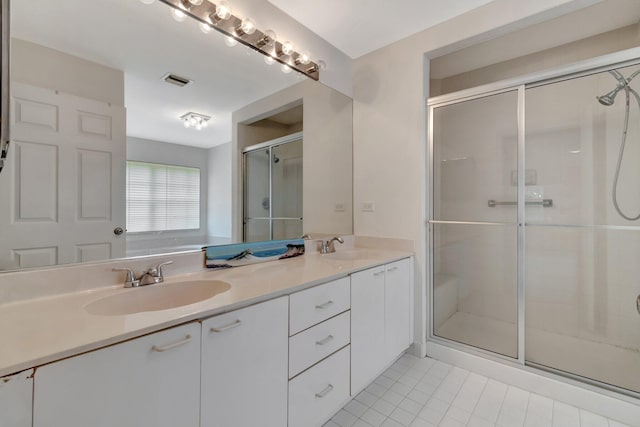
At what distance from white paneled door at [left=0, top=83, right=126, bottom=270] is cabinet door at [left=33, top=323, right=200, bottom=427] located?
2.01ft

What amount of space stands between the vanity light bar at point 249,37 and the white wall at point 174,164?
2.25 feet

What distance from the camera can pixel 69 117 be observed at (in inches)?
42.5

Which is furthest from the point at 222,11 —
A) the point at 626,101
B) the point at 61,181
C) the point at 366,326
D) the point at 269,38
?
the point at 626,101

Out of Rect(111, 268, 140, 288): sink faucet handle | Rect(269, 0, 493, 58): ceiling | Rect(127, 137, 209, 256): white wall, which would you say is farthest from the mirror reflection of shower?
Rect(111, 268, 140, 288): sink faucet handle

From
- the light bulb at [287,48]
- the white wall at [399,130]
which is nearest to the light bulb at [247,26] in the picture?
the light bulb at [287,48]

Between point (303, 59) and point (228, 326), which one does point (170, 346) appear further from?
point (303, 59)

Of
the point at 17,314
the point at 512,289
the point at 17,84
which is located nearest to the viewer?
the point at 17,314

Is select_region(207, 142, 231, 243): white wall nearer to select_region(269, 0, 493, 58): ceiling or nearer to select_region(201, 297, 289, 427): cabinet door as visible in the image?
select_region(201, 297, 289, 427): cabinet door

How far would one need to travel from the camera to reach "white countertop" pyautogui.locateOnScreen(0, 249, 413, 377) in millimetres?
636

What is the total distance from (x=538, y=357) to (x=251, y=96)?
2.60 meters

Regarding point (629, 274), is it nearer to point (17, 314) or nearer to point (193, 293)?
point (193, 293)

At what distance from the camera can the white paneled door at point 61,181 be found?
0.98m

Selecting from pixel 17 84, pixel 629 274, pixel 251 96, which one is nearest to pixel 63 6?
pixel 17 84

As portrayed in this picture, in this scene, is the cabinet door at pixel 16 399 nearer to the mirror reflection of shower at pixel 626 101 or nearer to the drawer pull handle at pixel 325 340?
the drawer pull handle at pixel 325 340
